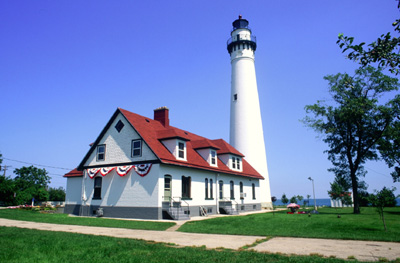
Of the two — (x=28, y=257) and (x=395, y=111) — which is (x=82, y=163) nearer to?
(x=28, y=257)

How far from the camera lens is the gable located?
23078mm

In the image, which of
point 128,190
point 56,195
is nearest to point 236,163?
point 128,190

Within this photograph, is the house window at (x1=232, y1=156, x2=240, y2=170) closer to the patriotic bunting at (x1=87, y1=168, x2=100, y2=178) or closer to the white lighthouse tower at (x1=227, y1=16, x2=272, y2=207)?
the white lighthouse tower at (x1=227, y1=16, x2=272, y2=207)

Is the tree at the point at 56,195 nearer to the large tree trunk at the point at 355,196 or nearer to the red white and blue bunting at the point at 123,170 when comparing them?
the red white and blue bunting at the point at 123,170

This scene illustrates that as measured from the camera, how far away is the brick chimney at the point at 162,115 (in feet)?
95.2

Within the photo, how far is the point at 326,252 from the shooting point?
346 inches

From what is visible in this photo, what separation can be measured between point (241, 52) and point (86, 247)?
3450 centimetres

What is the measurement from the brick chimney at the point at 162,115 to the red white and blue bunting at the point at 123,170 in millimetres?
7140

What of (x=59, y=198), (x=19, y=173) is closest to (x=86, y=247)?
(x=59, y=198)

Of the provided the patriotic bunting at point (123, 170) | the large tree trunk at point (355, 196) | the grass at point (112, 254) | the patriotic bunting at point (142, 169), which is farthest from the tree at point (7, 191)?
the large tree trunk at point (355, 196)

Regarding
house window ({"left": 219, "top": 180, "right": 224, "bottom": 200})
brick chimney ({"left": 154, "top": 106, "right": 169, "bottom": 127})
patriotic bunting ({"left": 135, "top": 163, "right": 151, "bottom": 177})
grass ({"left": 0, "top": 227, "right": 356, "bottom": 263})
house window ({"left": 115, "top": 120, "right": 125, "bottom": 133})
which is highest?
brick chimney ({"left": 154, "top": 106, "right": 169, "bottom": 127})

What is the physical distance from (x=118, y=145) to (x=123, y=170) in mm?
2358

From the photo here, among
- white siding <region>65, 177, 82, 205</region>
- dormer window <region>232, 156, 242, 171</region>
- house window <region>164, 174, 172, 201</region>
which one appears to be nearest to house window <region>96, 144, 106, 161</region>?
white siding <region>65, 177, 82, 205</region>

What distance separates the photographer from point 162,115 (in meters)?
29.2
